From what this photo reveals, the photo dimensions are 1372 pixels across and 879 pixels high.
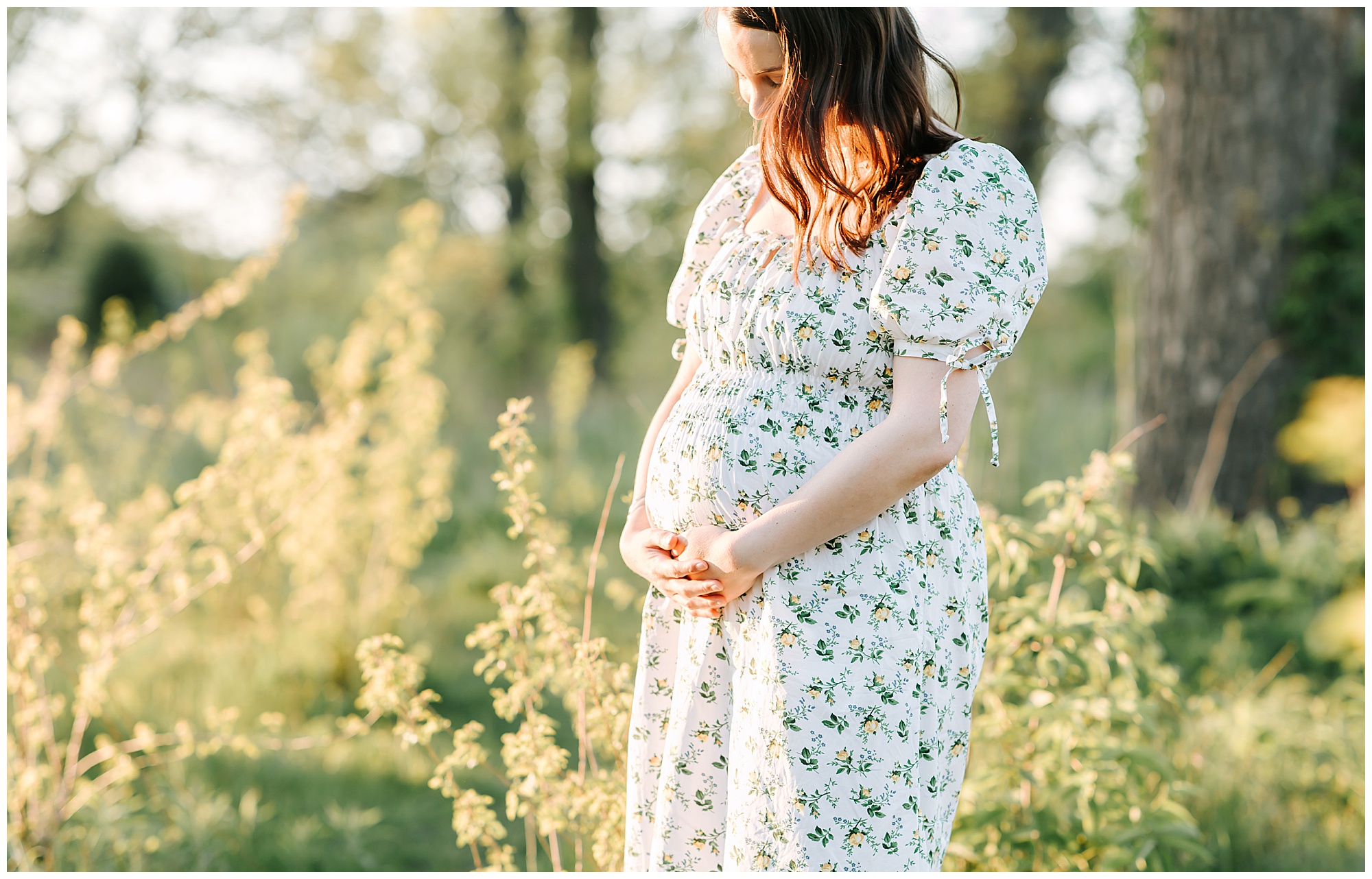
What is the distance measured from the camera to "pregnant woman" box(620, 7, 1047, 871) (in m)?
1.40

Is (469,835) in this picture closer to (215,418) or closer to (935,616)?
(935,616)

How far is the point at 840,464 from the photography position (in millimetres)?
1402

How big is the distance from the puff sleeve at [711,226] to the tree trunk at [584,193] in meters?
9.81

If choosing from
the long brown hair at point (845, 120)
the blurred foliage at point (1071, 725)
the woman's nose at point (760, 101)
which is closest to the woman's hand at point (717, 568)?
the long brown hair at point (845, 120)

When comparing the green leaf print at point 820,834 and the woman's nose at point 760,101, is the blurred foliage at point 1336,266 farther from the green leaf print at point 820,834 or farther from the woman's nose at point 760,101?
the green leaf print at point 820,834

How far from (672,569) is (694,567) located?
0.19 feet

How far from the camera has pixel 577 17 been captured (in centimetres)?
1120

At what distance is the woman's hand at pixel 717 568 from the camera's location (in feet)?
4.80

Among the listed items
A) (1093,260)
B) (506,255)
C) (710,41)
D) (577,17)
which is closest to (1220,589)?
(710,41)

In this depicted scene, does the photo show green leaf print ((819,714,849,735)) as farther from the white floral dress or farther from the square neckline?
the square neckline

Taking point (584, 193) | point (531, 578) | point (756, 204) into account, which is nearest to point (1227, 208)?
point (756, 204)

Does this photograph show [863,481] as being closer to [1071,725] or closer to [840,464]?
[840,464]

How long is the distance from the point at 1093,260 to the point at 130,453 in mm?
14410

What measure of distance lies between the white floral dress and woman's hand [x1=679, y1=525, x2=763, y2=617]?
0.04 metres
